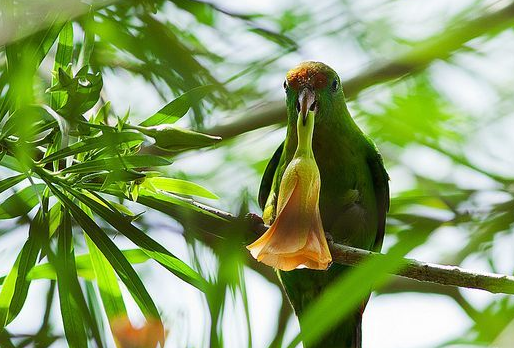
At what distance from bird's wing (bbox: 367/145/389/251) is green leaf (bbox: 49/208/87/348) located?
134 centimetres

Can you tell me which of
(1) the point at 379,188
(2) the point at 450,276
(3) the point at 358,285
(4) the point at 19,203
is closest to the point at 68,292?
(4) the point at 19,203

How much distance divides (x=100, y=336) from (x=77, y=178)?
678 millimetres

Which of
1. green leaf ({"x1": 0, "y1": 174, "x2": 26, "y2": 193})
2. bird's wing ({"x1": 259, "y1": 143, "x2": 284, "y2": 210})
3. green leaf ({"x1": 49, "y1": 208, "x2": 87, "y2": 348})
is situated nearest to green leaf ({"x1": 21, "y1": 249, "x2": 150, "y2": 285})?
green leaf ({"x1": 49, "y1": 208, "x2": 87, "y2": 348})

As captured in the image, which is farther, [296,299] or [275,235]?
[296,299]

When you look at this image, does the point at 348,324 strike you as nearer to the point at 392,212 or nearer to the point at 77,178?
the point at 392,212

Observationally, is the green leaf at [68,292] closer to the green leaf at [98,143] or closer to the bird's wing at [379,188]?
the green leaf at [98,143]

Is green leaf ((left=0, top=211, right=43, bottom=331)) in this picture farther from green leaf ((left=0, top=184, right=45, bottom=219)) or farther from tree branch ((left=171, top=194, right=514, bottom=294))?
tree branch ((left=171, top=194, right=514, bottom=294))

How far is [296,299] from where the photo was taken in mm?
2709

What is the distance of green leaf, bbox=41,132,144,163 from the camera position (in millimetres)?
1360

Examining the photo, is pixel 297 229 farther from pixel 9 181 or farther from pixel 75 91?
pixel 9 181

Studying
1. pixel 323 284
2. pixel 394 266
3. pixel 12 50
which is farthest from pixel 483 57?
pixel 394 266

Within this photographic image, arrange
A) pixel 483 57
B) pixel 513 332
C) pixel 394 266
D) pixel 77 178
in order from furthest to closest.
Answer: pixel 483 57 → pixel 77 178 → pixel 394 266 → pixel 513 332

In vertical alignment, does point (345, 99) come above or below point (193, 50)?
below

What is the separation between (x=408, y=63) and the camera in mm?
2141
